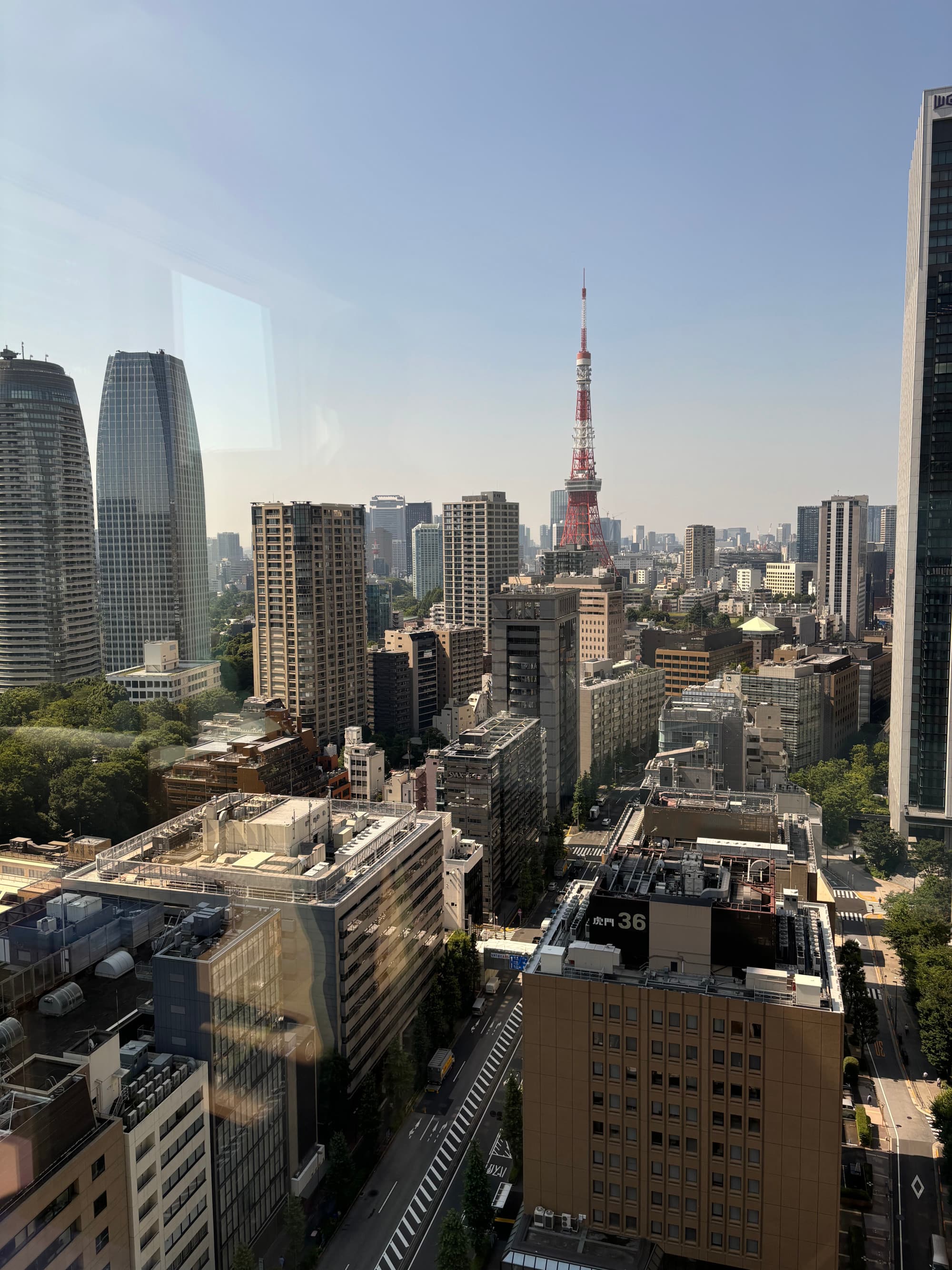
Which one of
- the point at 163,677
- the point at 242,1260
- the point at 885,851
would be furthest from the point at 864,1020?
the point at 163,677

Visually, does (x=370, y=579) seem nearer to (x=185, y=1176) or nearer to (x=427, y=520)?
(x=427, y=520)

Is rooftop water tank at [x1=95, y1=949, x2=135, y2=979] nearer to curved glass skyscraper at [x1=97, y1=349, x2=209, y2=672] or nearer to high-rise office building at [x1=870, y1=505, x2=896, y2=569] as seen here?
curved glass skyscraper at [x1=97, y1=349, x2=209, y2=672]

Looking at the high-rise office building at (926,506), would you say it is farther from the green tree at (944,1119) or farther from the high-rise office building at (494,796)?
the green tree at (944,1119)

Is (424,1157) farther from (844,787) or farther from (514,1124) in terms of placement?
(844,787)

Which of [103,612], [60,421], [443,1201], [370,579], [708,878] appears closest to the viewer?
[708,878]

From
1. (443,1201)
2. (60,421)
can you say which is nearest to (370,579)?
(60,421)

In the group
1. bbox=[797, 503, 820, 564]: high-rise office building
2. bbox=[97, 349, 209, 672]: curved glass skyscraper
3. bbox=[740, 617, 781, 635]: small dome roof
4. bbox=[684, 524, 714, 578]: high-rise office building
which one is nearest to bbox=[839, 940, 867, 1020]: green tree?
bbox=[97, 349, 209, 672]: curved glass skyscraper
